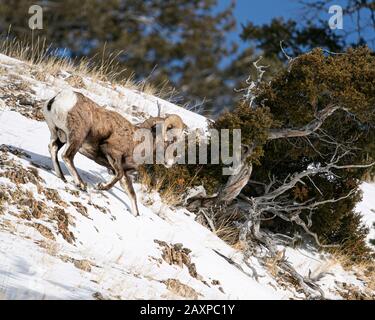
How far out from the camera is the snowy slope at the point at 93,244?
580 centimetres

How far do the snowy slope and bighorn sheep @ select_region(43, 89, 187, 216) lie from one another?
0.29 metres

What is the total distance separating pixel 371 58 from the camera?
1088cm

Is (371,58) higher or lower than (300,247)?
higher

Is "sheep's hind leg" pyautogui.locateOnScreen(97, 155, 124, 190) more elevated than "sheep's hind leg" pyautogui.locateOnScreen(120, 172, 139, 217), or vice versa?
"sheep's hind leg" pyautogui.locateOnScreen(97, 155, 124, 190)

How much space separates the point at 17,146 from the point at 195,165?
3.10 m

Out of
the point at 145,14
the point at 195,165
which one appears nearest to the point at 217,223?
the point at 195,165

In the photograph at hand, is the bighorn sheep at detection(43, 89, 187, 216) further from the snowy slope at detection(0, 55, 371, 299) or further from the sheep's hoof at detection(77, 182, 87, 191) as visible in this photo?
the snowy slope at detection(0, 55, 371, 299)

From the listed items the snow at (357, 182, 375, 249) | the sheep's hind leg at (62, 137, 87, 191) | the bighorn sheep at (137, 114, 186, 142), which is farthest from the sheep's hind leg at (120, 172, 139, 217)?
the snow at (357, 182, 375, 249)

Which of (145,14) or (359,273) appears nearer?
(359,273)

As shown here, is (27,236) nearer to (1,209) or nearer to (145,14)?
(1,209)

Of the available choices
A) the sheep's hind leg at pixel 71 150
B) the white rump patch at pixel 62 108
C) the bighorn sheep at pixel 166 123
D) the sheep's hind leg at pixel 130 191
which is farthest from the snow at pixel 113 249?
the bighorn sheep at pixel 166 123

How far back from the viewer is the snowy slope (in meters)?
5.80

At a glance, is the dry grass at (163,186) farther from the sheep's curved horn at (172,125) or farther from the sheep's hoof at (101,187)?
the sheep's hoof at (101,187)

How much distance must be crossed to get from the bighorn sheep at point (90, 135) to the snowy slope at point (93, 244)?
0.95 feet
